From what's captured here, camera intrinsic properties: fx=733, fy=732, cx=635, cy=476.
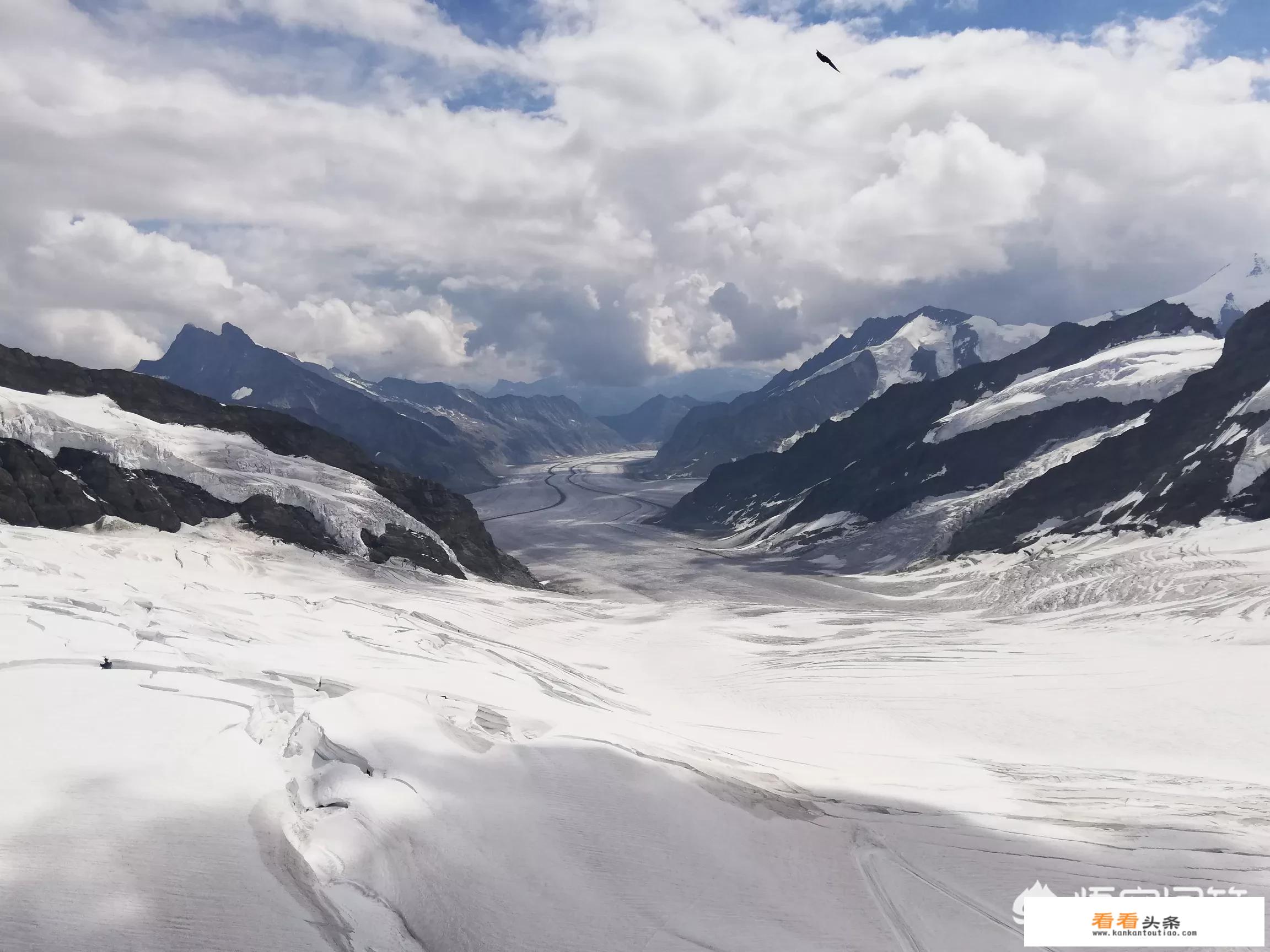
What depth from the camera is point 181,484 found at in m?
60.6

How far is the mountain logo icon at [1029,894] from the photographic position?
600 inches

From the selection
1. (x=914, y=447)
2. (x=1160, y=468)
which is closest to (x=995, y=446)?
(x=914, y=447)

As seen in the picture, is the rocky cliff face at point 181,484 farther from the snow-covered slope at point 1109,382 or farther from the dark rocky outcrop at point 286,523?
the snow-covered slope at point 1109,382

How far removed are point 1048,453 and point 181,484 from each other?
113891mm

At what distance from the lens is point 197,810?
12.8 m

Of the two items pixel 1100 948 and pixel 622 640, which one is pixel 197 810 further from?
pixel 622 640

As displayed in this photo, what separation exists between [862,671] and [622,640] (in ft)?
58.4

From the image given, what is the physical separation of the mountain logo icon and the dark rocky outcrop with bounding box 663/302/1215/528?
8847 centimetres

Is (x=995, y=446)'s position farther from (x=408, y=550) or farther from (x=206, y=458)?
(x=206, y=458)

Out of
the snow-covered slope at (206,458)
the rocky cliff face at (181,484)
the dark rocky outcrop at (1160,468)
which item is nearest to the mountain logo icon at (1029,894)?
the rocky cliff face at (181,484)

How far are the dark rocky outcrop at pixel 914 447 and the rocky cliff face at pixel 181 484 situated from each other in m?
72.7

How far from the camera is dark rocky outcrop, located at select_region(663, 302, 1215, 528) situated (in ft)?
389

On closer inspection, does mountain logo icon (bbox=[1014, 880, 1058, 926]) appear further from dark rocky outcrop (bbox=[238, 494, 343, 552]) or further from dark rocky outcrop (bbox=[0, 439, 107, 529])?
dark rocky outcrop (bbox=[238, 494, 343, 552])

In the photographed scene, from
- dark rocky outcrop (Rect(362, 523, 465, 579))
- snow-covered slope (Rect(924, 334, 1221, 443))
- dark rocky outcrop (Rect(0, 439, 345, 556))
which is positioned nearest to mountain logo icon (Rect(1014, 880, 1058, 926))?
dark rocky outcrop (Rect(362, 523, 465, 579))
